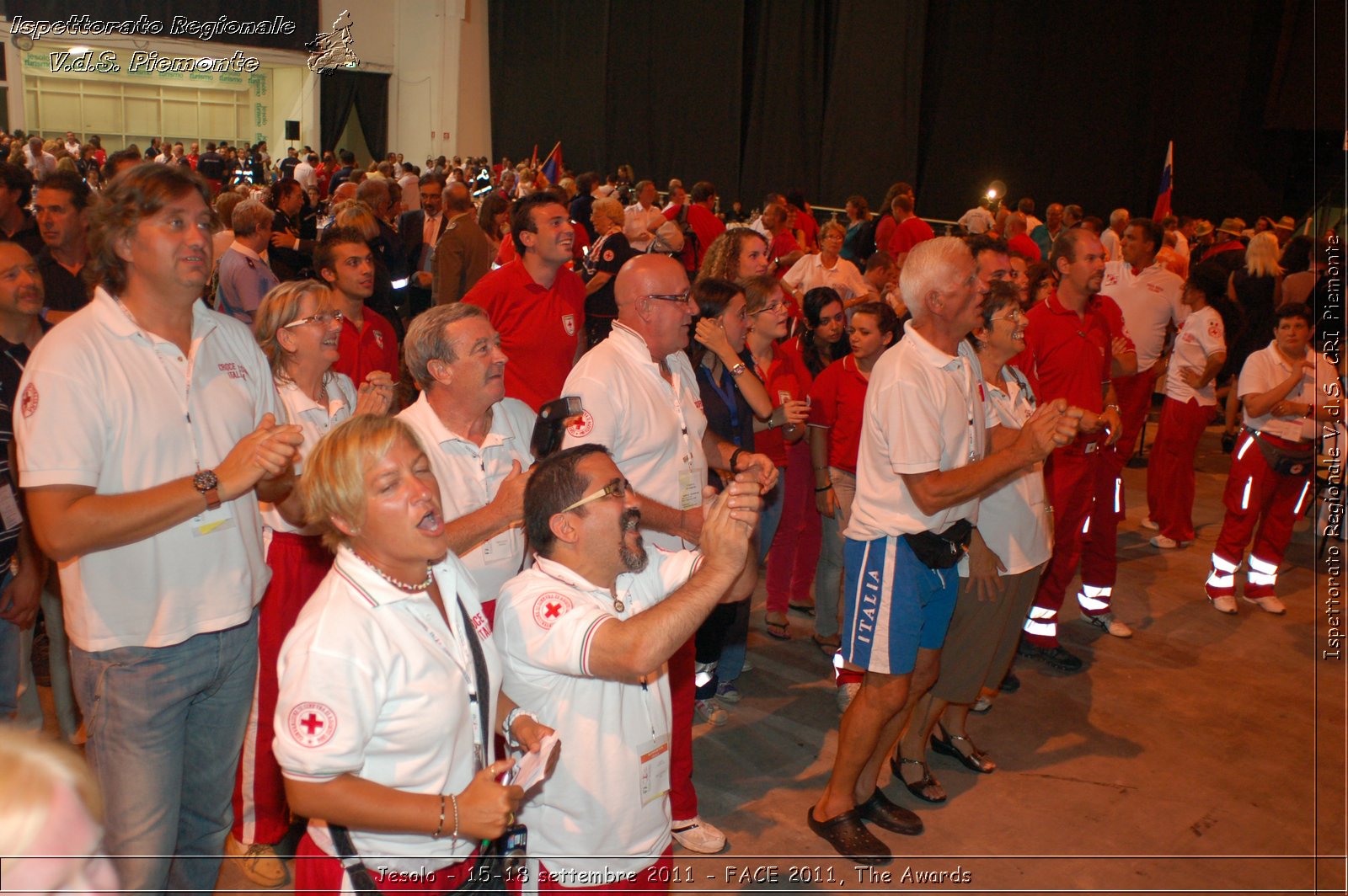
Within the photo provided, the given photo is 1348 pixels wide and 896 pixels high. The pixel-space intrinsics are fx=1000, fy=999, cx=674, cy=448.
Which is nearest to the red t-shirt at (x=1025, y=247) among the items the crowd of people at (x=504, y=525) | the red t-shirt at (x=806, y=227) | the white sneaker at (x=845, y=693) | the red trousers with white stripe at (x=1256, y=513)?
the crowd of people at (x=504, y=525)

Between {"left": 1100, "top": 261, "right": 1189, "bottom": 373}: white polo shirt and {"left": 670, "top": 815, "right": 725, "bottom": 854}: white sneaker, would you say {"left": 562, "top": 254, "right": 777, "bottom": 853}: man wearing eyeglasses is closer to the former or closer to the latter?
{"left": 670, "top": 815, "right": 725, "bottom": 854}: white sneaker

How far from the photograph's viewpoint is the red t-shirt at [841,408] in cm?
471

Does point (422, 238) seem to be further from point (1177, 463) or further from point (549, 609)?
point (549, 609)

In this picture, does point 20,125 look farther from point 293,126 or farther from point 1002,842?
point 1002,842

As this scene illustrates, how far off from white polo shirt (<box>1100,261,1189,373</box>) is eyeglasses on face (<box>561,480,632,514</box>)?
18.7ft

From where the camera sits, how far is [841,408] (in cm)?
477

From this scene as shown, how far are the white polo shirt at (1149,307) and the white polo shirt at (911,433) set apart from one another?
13.6ft

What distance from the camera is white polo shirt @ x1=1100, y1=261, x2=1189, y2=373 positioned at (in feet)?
22.6

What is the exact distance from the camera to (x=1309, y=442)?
5562mm

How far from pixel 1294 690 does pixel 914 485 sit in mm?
2961

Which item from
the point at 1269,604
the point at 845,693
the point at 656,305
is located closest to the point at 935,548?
the point at 656,305

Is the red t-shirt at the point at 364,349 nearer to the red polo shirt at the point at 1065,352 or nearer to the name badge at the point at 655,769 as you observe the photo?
the name badge at the point at 655,769

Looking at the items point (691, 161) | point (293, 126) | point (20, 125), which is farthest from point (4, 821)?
Answer: point (20, 125)

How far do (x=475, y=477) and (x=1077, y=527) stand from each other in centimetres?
343
